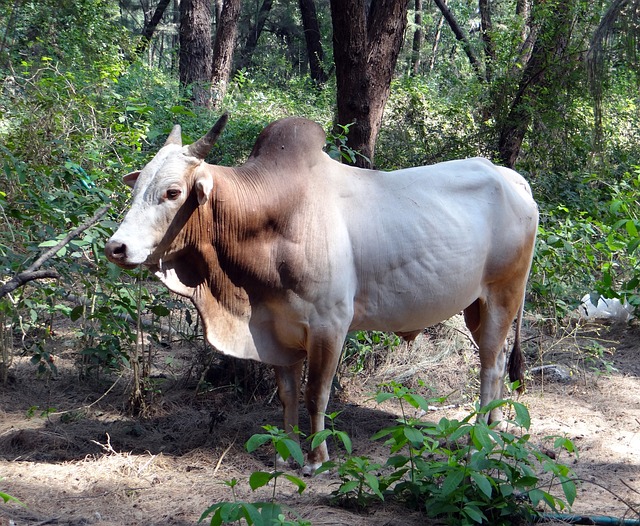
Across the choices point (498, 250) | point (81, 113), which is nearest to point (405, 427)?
point (498, 250)

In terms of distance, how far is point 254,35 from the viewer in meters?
27.6

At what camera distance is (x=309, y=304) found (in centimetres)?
433

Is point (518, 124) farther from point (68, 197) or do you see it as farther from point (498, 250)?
point (68, 197)

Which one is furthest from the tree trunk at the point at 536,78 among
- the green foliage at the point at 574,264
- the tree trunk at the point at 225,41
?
the tree trunk at the point at 225,41

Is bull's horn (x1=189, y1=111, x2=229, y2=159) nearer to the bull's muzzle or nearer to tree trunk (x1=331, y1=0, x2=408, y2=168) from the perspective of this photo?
the bull's muzzle

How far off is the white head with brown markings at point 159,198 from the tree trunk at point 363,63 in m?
2.83

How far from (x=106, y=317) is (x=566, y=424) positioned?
3.28 metres

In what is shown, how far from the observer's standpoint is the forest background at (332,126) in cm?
500

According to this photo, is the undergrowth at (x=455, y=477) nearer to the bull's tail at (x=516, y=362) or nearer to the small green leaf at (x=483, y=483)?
the small green leaf at (x=483, y=483)

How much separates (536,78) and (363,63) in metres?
3.80

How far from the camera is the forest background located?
5.00 meters

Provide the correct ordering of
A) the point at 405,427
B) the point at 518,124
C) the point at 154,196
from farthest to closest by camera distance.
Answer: the point at 518,124 → the point at 154,196 → the point at 405,427

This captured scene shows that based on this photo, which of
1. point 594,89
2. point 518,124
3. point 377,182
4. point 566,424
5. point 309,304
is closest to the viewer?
point 309,304

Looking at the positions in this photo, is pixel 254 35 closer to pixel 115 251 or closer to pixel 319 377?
pixel 319 377
